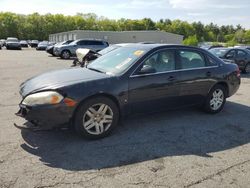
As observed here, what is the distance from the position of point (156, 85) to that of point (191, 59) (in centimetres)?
122

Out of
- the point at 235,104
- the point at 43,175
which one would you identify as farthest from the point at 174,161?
the point at 235,104

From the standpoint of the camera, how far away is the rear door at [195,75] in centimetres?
562

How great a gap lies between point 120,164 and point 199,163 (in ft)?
3.63

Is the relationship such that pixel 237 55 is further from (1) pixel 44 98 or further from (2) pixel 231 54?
(1) pixel 44 98

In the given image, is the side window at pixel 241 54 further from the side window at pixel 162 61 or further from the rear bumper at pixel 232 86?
the side window at pixel 162 61

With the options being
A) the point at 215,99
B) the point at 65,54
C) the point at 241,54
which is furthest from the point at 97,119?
the point at 65,54

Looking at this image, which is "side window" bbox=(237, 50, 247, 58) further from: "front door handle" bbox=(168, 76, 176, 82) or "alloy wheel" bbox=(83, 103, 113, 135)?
"alloy wheel" bbox=(83, 103, 113, 135)

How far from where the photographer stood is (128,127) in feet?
17.2

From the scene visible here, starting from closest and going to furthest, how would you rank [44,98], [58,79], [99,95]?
[44,98]
[99,95]
[58,79]

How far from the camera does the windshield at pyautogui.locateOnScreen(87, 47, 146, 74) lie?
5.02m

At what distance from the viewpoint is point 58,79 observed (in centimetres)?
466

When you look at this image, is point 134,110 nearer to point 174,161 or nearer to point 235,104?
point 174,161

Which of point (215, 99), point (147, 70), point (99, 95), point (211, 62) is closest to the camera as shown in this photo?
point (99, 95)

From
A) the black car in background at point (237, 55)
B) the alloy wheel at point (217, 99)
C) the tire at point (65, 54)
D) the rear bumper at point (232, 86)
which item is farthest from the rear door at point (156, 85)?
the tire at point (65, 54)
